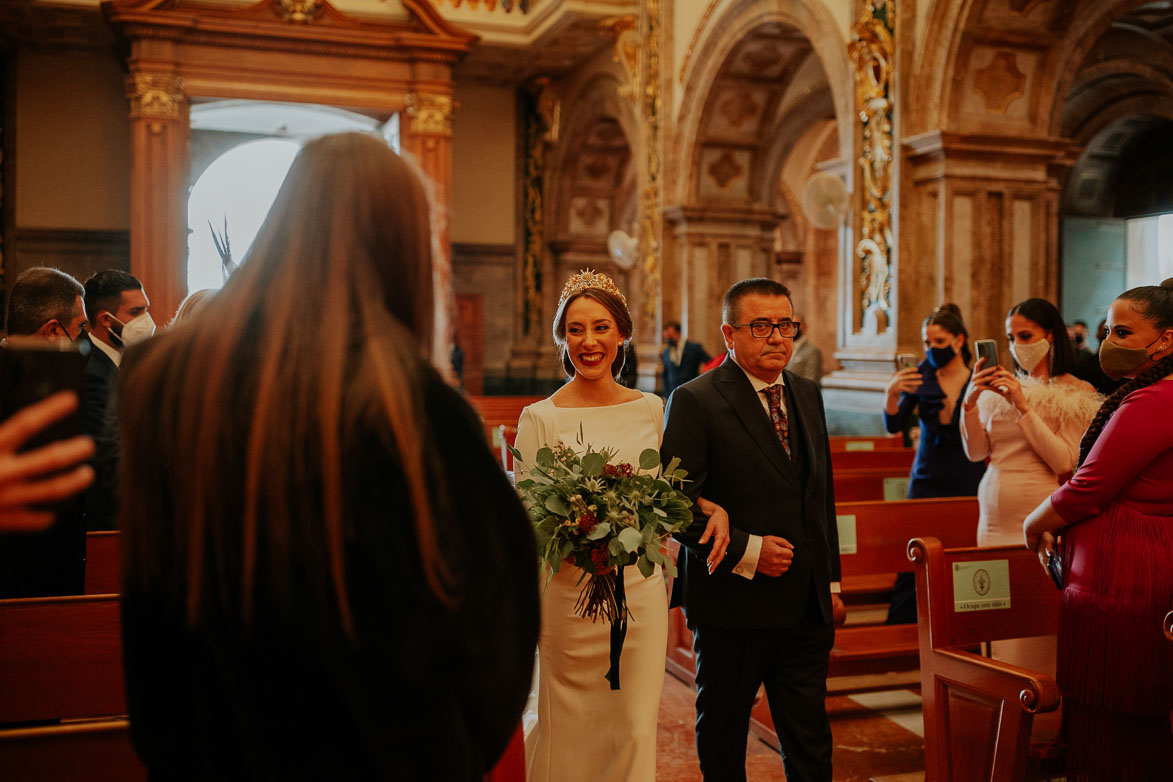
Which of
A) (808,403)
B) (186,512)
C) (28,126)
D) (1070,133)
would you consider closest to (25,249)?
(28,126)

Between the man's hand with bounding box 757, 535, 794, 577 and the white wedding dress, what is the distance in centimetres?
38

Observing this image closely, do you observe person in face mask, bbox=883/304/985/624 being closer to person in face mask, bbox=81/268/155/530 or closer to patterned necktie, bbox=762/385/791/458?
patterned necktie, bbox=762/385/791/458

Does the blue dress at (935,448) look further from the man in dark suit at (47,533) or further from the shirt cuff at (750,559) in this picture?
the man in dark suit at (47,533)

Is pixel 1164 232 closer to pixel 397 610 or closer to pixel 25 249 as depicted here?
pixel 397 610

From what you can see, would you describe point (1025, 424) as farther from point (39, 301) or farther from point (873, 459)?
point (39, 301)

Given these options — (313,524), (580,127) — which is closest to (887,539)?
(313,524)

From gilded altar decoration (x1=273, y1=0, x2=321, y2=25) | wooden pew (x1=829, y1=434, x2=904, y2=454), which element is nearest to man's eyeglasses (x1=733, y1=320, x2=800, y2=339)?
wooden pew (x1=829, y1=434, x2=904, y2=454)

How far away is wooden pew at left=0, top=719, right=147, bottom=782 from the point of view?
86.0 inches

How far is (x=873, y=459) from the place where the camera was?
717cm

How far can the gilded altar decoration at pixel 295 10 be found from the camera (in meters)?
16.0

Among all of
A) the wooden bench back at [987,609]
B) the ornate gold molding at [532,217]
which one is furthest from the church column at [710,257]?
the wooden bench back at [987,609]

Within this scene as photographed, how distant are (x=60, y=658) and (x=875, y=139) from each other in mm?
8423

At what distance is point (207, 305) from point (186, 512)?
272 mm

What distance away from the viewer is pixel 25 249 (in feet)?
56.7
